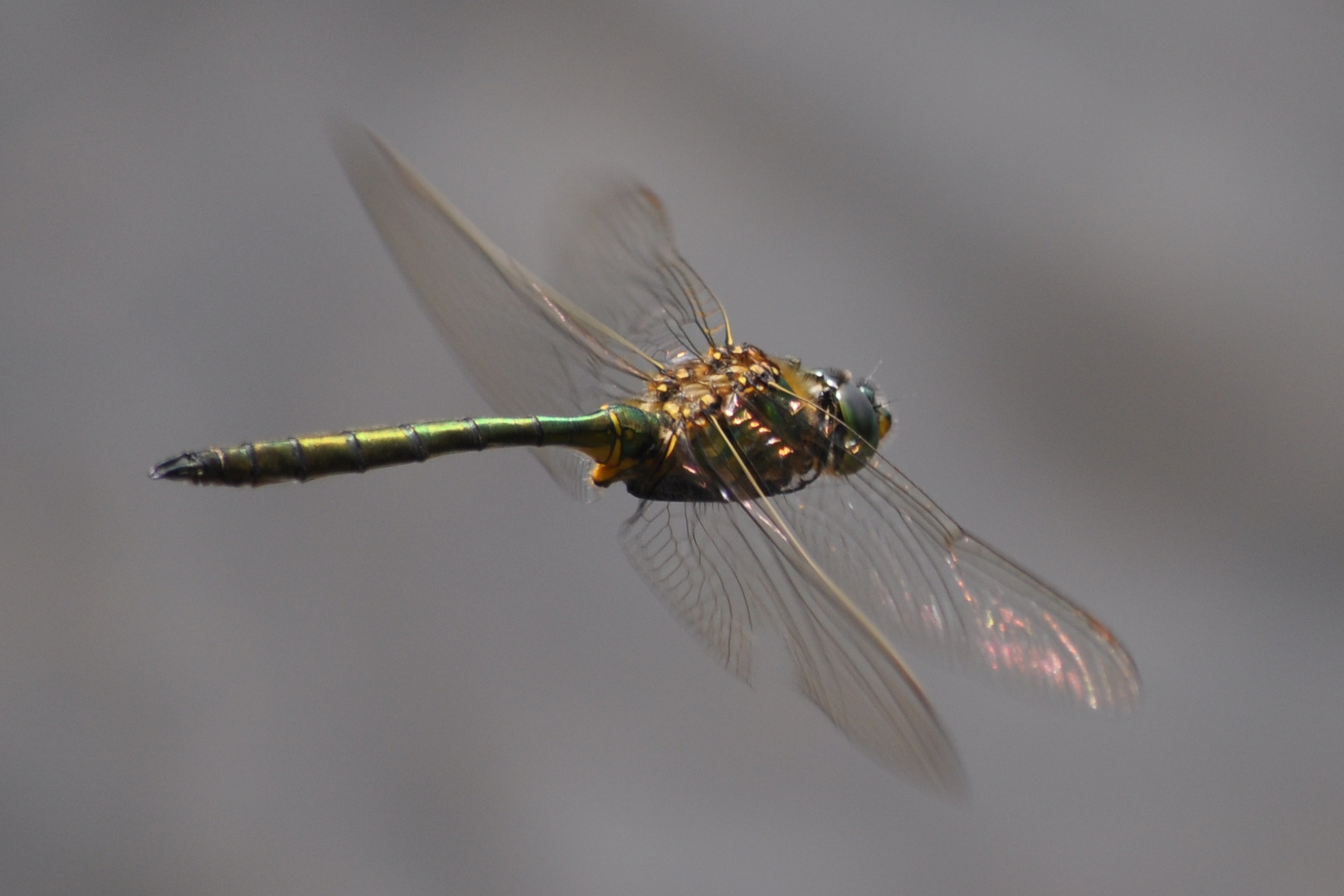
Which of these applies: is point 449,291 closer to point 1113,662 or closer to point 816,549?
point 816,549

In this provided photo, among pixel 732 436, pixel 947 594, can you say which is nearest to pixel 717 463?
pixel 732 436

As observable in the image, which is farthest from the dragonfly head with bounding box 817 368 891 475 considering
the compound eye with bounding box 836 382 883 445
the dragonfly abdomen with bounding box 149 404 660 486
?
the dragonfly abdomen with bounding box 149 404 660 486

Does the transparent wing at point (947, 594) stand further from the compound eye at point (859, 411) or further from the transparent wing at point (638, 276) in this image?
the transparent wing at point (638, 276)

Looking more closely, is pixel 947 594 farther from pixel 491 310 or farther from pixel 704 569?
pixel 491 310

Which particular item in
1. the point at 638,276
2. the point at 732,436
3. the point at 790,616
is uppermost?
the point at 638,276

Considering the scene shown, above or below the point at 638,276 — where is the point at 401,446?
below

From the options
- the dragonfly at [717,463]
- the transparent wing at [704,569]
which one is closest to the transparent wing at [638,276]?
the dragonfly at [717,463]

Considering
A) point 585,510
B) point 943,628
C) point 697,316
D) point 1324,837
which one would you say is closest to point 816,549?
point 943,628
